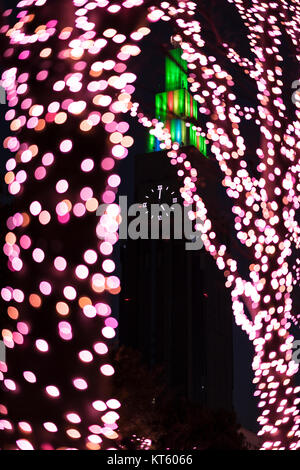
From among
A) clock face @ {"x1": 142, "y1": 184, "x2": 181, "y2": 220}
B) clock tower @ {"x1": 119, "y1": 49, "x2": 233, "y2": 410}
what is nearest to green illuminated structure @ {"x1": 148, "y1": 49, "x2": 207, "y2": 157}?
clock face @ {"x1": 142, "y1": 184, "x2": 181, "y2": 220}

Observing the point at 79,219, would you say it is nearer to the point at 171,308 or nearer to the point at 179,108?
the point at 179,108

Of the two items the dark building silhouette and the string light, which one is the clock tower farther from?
the string light

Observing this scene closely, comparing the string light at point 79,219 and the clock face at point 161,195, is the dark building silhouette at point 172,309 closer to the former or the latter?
the clock face at point 161,195

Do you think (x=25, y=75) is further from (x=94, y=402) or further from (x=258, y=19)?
(x=258, y=19)

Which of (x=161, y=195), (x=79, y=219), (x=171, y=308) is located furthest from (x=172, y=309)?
(x=79, y=219)

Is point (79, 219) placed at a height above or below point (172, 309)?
above

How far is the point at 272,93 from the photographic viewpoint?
4340 mm

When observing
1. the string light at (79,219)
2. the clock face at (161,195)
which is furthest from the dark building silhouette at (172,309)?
the string light at (79,219)

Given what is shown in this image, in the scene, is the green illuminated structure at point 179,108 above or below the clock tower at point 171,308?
above

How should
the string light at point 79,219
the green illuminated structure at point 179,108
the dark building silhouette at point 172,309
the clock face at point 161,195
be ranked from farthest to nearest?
the dark building silhouette at point 172,309
the clock face at point 161,195
the green illuminated structure at point 179,108
the string light at point 79,219

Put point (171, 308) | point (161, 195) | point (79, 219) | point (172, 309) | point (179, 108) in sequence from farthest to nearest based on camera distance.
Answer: point (171, 308) < point (172, 309) < point (161, 195) < point (179, 108) < point (79, 219)

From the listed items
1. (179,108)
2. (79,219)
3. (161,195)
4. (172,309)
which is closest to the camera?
(79,219)

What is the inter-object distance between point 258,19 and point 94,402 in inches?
118

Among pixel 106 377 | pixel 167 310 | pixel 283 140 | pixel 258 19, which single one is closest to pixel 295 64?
pixel 258 19
